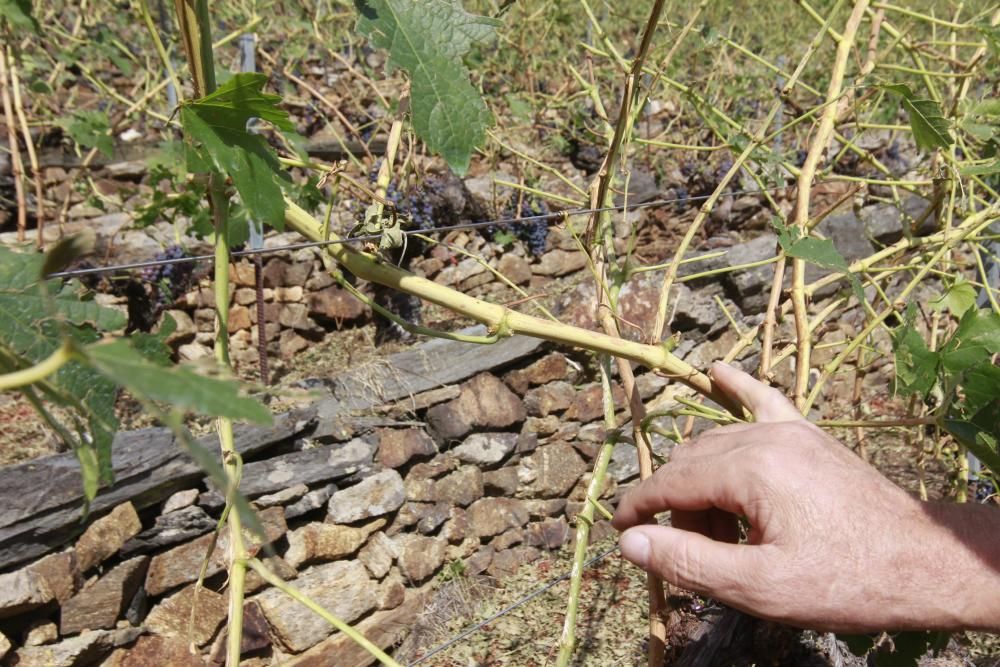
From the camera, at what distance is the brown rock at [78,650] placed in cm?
215

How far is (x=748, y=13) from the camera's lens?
6363 millimetres

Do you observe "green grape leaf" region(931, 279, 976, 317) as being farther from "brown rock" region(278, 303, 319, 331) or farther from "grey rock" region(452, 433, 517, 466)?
"brown rock" region(278, 303, 319, 331)

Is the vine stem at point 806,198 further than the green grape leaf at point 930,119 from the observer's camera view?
Yes

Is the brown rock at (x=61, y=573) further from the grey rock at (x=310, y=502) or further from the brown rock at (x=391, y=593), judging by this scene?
the brown rock at (x=391, y=593)

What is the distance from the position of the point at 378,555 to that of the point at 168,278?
1447 mm

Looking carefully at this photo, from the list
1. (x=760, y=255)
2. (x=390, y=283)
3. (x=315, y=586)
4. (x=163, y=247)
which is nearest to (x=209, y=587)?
(x=315, y=586)

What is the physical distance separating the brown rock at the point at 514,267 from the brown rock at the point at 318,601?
1.67m

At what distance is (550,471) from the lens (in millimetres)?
3500

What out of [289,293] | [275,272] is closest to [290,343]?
[289,293]

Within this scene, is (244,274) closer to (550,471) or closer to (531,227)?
(531,227)

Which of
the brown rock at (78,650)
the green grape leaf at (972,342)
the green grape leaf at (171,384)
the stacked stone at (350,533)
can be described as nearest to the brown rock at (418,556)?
the stacked stone at (350,533)

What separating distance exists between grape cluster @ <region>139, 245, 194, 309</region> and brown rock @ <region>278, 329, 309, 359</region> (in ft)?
1.56

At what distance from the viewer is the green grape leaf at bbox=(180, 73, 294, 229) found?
66cm

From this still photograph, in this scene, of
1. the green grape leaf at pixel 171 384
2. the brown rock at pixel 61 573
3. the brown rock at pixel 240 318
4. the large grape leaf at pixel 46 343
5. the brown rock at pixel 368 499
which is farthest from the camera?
the brown rock at pixel 240 318
